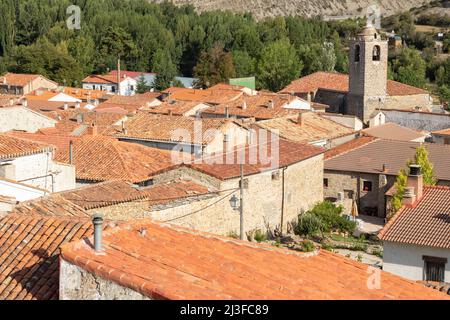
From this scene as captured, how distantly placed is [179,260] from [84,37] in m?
66.1

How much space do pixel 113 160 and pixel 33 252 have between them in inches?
584

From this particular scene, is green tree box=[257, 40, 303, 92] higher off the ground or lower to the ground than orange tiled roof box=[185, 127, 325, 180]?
lower

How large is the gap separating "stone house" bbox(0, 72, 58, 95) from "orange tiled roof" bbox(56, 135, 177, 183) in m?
33.8

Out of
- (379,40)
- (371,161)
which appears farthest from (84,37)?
(371,161)

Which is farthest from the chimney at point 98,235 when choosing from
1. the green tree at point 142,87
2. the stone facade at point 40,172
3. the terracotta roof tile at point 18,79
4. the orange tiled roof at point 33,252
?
the green tree at point 142,87

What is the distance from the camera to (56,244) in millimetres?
7488

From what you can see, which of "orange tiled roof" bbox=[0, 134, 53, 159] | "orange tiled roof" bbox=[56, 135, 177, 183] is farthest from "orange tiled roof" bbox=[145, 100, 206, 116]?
"orange tiled roof" bbox=[0, 134, 53, 159]

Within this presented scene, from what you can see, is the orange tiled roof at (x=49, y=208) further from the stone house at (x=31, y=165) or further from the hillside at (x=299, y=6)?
the hillside at (x=299, y=6)

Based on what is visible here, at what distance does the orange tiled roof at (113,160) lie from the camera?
2156 centimetres

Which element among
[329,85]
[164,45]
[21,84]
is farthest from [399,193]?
[164,45]

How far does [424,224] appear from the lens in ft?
50.0

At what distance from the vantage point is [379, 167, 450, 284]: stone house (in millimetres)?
14734

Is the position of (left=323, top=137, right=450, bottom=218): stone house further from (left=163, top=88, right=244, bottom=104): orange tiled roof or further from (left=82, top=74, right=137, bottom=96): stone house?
(left=82, top=74, right=137, bottom=96): stone house
